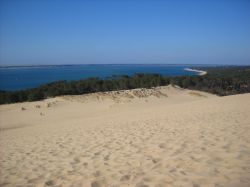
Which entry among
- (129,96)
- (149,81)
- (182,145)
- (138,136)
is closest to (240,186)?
(182,145)

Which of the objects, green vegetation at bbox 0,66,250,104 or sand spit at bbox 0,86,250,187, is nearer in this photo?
sand spit at bbox 0,86,250,187

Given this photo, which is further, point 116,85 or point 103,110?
point 116,85

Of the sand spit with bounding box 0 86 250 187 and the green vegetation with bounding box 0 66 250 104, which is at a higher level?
the sand spit with bounding box 0 86 250 187

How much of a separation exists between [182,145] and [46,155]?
3480mm

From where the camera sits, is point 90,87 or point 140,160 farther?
point 90,87

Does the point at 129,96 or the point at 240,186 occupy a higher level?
the point at 240,186

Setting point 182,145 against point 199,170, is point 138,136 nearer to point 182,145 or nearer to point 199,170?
point 182,145

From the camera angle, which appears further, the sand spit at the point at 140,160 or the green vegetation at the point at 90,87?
the green vegetation at the point at 90,87

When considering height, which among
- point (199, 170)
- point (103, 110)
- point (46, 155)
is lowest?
point (103, 110)

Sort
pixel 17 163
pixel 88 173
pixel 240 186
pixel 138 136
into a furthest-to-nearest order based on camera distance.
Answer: pixel 138 136
pixel 17 163
pixel 88 173
pixel 240 186

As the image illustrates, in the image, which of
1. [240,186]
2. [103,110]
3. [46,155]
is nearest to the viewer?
[240,186]

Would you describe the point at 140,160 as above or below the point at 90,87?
above

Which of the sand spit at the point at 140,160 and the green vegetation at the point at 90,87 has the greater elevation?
the sand spit at the point at 140,160

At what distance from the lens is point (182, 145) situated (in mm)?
6621
